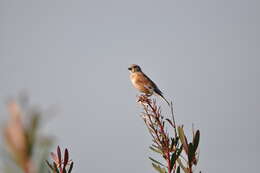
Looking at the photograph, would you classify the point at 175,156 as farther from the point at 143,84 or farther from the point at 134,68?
the point at 134,68

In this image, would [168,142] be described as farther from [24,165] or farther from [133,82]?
[133,82]

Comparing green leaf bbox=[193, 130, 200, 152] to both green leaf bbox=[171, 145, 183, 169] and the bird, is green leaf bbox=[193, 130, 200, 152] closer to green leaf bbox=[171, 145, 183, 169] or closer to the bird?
green leaf bbox=[171, 145, 183, 169]

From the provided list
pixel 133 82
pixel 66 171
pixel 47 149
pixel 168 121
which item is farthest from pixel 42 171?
pixel 133 82

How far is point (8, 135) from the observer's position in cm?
79

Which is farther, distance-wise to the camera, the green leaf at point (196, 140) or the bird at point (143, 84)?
the bird at point (143, 84)

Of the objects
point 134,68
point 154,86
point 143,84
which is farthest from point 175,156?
point 134,68

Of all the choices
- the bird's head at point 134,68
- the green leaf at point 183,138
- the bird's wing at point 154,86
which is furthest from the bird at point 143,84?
the green leaf at point 183,138

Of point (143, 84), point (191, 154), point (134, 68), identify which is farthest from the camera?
point (134, 68)

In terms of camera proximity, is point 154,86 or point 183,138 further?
point 154,86

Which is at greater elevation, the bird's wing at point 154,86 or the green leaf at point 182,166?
the bird's wing at point 154,86

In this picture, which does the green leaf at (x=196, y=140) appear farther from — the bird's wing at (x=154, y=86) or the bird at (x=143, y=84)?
the bird's wing at (x=154, y=86)

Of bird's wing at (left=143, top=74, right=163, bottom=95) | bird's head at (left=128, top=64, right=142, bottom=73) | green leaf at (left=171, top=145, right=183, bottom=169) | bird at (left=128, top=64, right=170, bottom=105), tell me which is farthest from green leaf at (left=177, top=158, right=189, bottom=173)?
bird's head at (left=128, top=64, right=142, bottom=73)

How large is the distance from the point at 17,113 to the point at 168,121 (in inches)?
45.5

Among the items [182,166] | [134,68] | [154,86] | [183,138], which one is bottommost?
[182,166]
